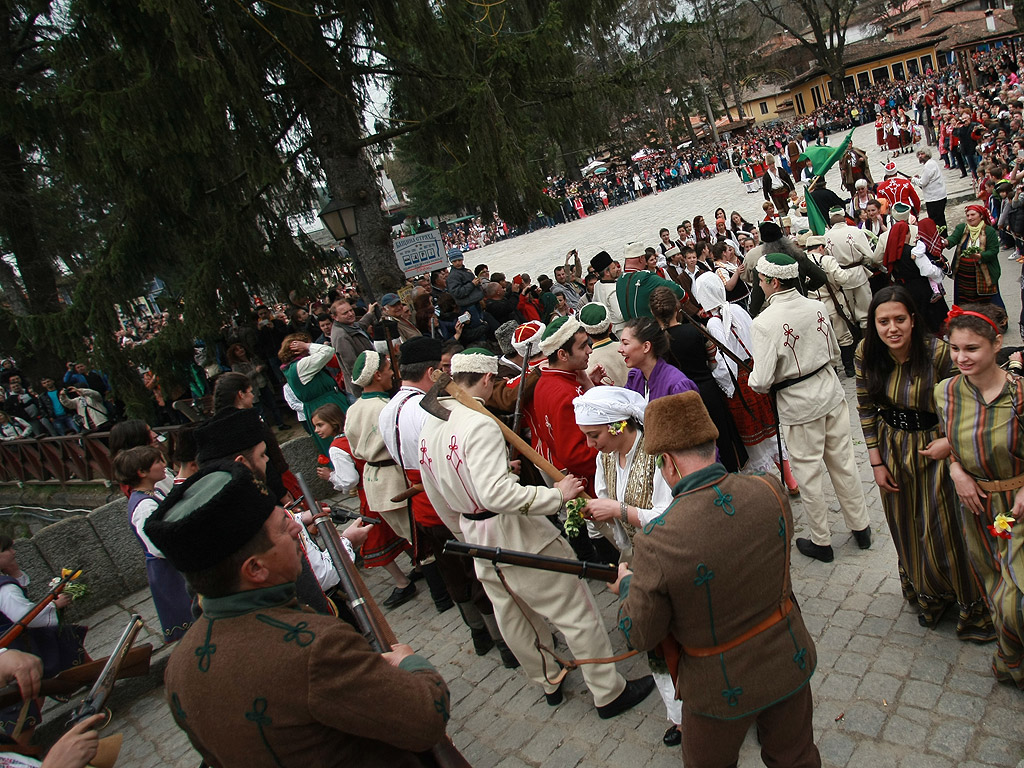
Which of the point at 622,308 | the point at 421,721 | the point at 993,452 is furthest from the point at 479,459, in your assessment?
the point at 622,308

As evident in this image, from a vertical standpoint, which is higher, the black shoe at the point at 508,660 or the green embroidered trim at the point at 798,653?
the green embroidered trim at the point at 798,653

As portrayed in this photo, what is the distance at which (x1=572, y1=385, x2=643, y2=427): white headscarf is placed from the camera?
319 cm

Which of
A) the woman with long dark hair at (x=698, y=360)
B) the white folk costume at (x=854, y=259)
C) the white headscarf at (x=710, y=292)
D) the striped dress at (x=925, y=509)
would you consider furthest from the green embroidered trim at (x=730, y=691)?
the white folk costume at (x=854, y=259)

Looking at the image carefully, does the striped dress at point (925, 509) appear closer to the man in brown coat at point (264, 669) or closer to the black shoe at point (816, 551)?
the black shoe at point (816, 551)

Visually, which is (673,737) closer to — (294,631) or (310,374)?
(294,631)

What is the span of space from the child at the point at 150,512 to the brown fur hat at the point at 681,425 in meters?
3.21

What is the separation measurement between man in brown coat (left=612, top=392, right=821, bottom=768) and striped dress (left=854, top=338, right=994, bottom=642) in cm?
157

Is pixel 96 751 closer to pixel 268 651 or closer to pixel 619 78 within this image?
pixel 268 651

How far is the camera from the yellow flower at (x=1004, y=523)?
9.41 ft

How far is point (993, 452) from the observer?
114 inches

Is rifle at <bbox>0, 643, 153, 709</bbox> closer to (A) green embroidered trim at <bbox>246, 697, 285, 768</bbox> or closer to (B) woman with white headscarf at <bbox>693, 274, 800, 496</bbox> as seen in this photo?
(A) green embroidered trim at <bbox>246, 697, 285, 768</bbox>

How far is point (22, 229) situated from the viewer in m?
12.0

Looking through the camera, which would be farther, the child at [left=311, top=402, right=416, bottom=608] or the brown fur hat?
the child at [left=311, top=402, right=416, bottom=608]

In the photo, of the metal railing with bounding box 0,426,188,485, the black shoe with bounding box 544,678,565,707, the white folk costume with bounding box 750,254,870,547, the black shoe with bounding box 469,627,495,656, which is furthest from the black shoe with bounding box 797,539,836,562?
the metal railing with bounding box 0,426,188,485
